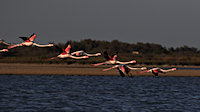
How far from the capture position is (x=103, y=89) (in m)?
48.4

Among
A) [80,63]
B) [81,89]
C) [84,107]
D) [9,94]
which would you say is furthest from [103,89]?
[80,63]

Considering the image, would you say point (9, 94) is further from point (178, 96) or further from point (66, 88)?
point (178, 96)

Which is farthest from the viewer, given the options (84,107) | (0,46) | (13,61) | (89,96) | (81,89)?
(0,46)

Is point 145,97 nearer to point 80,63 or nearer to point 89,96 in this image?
point 89,96

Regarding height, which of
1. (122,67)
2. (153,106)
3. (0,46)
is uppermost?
(0,46)

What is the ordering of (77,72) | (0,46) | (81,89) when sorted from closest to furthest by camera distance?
(81,89)
(77,72)
(0,46)

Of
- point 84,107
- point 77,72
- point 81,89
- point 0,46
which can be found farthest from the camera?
point 0,46

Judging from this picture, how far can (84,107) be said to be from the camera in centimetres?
3344

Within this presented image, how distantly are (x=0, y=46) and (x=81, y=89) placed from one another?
66.0m

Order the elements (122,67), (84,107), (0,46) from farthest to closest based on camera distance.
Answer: (0,46), (84,107), (122,67)

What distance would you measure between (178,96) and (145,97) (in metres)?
3.86

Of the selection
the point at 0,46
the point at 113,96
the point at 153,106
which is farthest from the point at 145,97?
the point at 0,46

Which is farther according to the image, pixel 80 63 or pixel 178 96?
pixel 80 63

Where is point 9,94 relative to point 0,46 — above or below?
below
